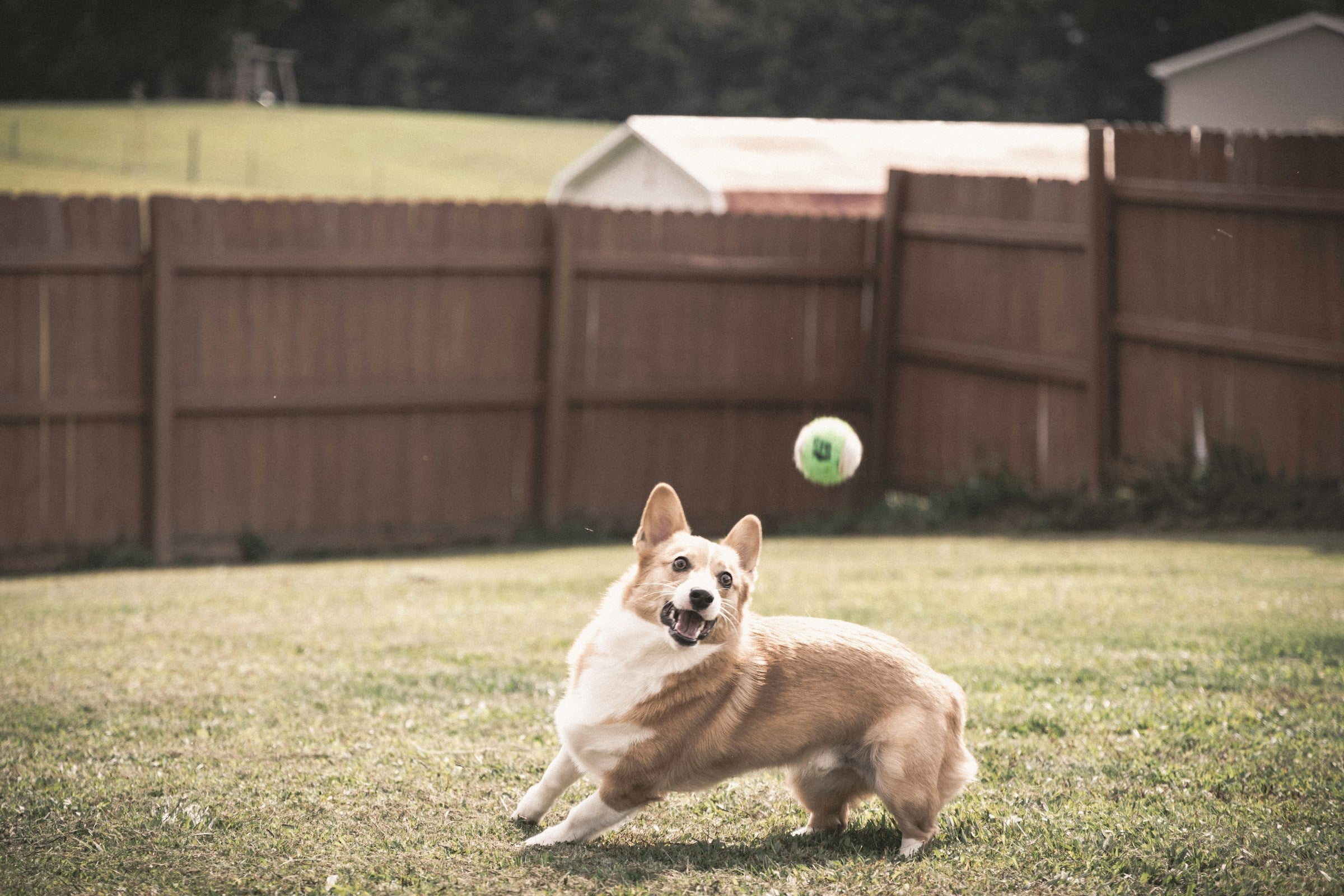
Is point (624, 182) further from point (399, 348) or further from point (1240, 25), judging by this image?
point (1240, 25)

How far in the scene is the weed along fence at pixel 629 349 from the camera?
29.4ft

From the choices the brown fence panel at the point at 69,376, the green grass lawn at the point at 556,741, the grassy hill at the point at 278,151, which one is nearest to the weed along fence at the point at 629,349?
the brown fence panel at the point at 69,376

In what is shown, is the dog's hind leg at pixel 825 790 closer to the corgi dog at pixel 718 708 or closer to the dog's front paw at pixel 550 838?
the corgi dog at pixel 718 708

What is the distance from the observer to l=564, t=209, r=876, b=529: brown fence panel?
1061 centimetres

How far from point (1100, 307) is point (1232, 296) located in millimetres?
934

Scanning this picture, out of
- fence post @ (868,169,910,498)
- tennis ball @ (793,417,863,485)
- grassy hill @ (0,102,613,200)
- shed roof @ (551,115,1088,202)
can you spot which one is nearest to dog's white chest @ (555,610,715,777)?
tennis ball @ (793,417,863,485)

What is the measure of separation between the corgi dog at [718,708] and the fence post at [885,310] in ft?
25.3

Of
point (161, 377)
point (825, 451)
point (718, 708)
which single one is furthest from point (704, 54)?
point (718, 708)

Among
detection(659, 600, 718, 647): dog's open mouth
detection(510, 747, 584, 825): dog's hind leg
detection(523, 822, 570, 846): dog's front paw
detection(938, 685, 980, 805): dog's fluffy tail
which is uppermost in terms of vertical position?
detection(659, 600, 718, 647): dog's open mouth

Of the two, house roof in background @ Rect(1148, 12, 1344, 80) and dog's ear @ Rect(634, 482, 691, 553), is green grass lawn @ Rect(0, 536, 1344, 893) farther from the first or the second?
house roof in background @ Rect(1148, 12, 1344, 80)

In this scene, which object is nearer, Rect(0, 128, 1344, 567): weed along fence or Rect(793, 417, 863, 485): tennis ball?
Rect(793, 417, 863, 485): tennis ball

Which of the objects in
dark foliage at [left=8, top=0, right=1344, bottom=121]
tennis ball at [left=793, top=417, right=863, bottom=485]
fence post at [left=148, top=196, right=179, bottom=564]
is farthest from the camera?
dark foliage at [left=8, top=0, right=1344, bottom=121]

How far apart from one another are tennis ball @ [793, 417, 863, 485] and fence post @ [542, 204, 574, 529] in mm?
3588

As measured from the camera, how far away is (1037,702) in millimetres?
5152
